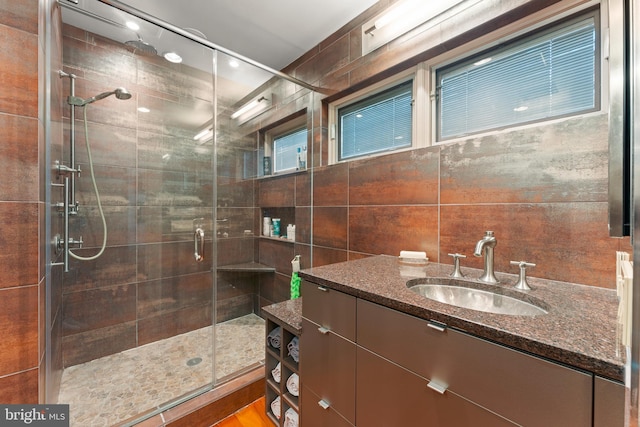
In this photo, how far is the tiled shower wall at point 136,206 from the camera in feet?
5.81

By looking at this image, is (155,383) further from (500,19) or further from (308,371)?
(500,19)

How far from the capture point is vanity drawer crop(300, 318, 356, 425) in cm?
97

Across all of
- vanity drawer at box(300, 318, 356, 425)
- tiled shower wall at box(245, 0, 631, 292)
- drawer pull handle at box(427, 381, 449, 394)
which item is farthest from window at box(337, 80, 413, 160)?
drawer pull handle at box(427, 381, 449, 394)

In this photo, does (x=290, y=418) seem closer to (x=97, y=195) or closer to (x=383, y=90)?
(x=97, y=195)

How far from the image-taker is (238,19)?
1.78 m

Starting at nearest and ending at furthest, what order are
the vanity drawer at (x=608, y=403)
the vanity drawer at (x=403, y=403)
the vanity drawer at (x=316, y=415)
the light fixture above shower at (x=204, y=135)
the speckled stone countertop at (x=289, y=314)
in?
the vanity drawer at (x=608, y=403), the vanity drawer at (x=403, y=403), the vanity drawer at (x=316, y=415), the speckled stone countertop at (x=289, y=314), the light fixture above shower at (x=204, y=135)

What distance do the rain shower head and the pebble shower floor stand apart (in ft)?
5.98

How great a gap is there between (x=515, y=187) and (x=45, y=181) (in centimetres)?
204

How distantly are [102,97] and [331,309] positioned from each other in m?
2.15

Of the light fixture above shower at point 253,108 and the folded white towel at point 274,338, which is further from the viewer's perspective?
the light fixture above shower at point 253,108

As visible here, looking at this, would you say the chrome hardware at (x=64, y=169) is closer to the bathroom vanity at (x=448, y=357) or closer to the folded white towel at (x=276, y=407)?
the bathroom vanity at (x=448, y=357)

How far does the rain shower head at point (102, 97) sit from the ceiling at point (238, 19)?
349 mm

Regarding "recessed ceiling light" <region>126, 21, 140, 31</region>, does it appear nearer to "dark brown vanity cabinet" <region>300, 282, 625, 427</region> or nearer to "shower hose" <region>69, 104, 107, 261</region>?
"shower hose" <region>69, 104, 107, 261</region>

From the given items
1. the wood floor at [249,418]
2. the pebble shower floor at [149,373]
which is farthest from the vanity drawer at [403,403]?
the pebble shower floor at [149,373]
